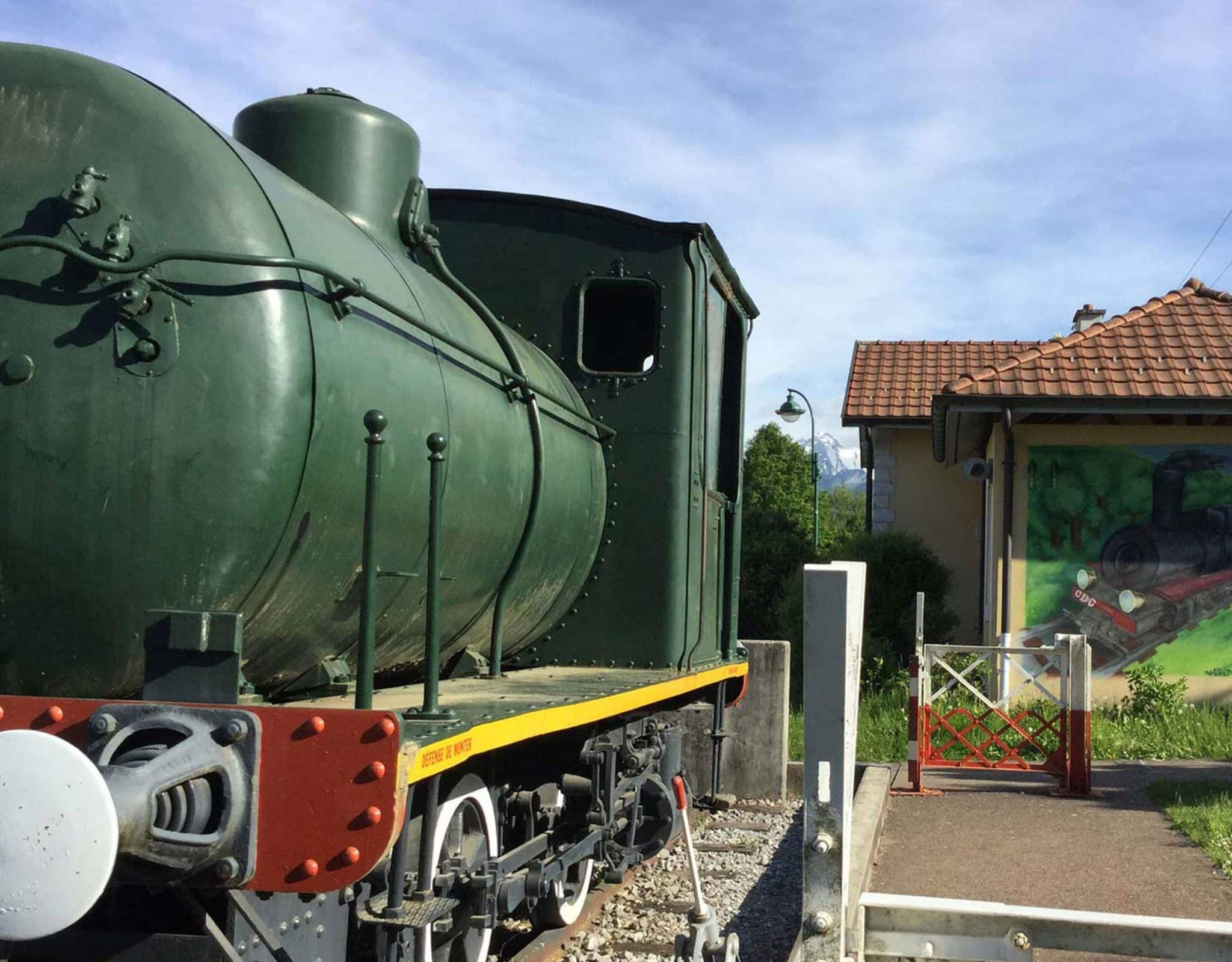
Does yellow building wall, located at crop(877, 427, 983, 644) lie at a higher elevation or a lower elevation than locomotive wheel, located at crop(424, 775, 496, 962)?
higher

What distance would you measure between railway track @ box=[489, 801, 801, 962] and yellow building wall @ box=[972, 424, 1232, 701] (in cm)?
538

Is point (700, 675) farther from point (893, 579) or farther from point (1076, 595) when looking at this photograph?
point (893, 579)

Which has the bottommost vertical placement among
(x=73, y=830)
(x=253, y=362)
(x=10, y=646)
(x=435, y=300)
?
(x=73, y=830)

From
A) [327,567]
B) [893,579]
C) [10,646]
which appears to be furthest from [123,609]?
[893,579]

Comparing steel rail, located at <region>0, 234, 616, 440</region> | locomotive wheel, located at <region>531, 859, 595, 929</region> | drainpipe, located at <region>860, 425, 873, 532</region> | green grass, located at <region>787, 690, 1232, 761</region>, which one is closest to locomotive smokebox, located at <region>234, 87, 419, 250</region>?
steel rail, located at <region>0, 234, 616, 440</region>

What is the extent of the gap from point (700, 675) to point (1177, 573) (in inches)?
353

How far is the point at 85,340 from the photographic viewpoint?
125 inches

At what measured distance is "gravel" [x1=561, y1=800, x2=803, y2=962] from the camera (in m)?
6.27

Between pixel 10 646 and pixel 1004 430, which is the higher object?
pixel 1004 430

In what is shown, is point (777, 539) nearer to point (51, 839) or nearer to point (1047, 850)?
point (1047, 850)

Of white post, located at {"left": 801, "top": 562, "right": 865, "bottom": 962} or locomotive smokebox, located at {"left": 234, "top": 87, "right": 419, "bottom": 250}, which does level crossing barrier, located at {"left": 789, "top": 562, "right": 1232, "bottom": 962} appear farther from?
locomotive smokebox, located at {"left": 234, "top": 87, "right": 419, "bottom": 250}

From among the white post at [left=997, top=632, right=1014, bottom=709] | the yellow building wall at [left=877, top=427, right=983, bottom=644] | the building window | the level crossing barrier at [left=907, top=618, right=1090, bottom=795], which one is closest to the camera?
the building window

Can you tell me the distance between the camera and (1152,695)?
13.6 metres

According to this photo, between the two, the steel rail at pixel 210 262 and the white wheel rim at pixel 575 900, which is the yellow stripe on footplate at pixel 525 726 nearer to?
the white wheel rim at pixel 575 900
